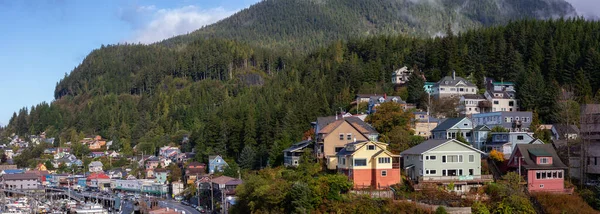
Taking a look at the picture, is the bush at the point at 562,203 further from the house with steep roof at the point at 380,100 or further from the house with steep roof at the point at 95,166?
the house with steep roof at the point at 95,166

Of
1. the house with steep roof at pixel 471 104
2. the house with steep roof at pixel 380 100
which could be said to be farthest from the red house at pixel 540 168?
the house with steep roof at pixel 471 104

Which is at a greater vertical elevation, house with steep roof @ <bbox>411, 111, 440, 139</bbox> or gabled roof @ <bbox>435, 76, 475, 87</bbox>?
gabled roof @ <bbox>435, 76, 475, 87</bbox>

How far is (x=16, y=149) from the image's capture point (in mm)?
129500

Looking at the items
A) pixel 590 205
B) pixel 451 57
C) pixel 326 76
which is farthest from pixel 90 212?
pixel 590 205

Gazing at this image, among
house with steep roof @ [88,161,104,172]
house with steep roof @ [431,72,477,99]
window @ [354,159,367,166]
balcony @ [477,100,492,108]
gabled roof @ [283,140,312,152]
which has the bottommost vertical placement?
house with steep roof @ [88,161,104,172]

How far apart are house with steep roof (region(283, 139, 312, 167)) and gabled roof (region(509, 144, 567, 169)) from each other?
59.9ft

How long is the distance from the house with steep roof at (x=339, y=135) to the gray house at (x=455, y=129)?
6078 millimetres

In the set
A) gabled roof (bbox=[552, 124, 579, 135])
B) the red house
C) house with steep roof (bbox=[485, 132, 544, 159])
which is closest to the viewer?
the red house

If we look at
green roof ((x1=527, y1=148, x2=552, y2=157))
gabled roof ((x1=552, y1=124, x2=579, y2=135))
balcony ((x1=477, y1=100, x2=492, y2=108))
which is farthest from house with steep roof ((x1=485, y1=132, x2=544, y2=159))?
balcony ((x1=477, y1=100, x2=492, y2=108))

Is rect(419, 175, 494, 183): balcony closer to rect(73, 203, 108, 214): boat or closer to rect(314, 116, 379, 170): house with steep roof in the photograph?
rect(314, 116, 379, 170): house with steep roof

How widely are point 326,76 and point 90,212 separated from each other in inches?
1557

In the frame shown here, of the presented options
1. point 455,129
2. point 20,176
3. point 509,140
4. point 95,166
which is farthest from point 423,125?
point 95,166

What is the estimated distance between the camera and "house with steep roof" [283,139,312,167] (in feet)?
188

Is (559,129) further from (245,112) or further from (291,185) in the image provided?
(245,112)
